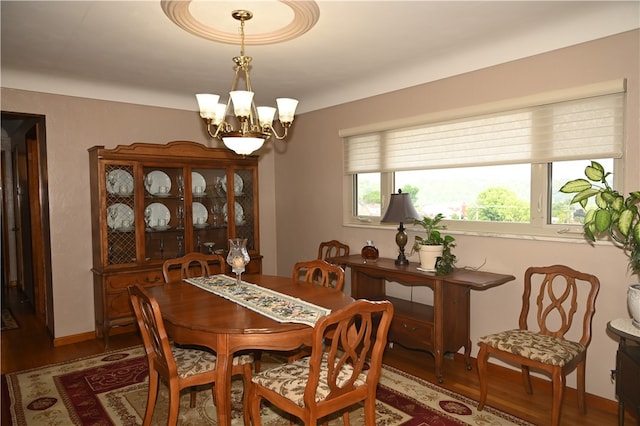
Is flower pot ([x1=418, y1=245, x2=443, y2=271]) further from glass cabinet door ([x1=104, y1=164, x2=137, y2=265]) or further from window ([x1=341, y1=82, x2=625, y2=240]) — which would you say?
glass cabinet door ([x1=104, y1=164, x2=137, y2=265])

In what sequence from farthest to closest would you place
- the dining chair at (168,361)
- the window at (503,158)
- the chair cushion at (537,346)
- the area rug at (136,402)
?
1. the window at (503,158)
2. the area rug at (136,402)
3. the chair cushion at (537,346)
4. the dining chair at (168,361)

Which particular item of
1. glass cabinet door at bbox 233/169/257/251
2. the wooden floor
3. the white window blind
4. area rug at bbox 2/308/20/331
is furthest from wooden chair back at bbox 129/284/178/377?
area rug at bbox 2/308/20/331

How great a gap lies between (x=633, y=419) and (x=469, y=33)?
2.55 metres

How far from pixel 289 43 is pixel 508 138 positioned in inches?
66.2

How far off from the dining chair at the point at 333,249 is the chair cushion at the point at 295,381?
2066 millimetres

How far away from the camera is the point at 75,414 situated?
2.64m

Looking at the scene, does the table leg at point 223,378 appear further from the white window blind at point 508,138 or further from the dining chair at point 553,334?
the white window blind at point 508,138

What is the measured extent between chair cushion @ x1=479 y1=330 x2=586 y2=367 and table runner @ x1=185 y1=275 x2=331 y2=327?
1110 millimetres

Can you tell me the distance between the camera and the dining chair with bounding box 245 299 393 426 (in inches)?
71.6

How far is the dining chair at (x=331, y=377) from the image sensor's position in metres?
1.82

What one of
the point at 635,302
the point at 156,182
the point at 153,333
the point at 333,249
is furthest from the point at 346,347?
the point at 156,182

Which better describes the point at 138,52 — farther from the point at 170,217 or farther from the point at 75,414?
the point at 75,414

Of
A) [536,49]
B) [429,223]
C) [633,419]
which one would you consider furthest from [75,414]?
[536,49]

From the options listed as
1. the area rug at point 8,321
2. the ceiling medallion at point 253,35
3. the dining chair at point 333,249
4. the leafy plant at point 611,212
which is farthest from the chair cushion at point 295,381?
the area rug at point 8,321
